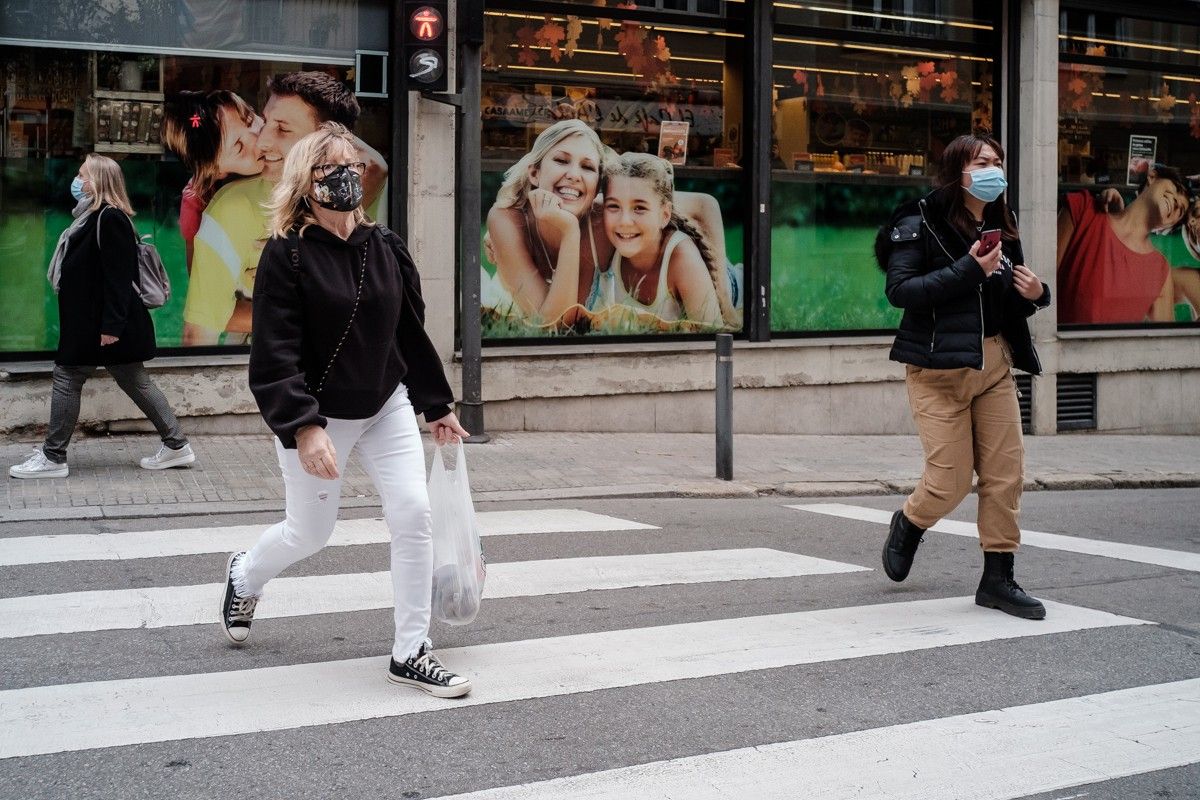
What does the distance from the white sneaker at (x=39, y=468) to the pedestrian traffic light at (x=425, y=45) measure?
3.81 meters

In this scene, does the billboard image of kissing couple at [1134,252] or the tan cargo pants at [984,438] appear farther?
the billboard image of kissing couple at [1134,252]

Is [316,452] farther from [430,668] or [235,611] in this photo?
[235,611]

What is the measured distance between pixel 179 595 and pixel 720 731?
114 inches

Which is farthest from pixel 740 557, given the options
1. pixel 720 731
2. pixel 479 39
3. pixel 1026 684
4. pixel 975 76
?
pixel 975 76

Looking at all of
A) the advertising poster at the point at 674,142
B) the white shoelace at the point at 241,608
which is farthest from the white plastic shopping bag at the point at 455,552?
the advertising poster at the point at 674,142

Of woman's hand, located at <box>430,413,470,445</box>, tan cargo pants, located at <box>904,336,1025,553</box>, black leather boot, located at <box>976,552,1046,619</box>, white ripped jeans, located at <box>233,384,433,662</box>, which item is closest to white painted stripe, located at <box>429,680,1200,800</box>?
white ripped jeans, located at <box>233,384,433,662</box>

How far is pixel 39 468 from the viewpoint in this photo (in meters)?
9.83

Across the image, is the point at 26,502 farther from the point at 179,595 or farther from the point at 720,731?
the point at 720,731

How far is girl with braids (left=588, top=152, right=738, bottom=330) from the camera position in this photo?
1362 cm

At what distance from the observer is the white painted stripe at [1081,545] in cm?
787

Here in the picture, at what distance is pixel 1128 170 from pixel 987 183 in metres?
11.5

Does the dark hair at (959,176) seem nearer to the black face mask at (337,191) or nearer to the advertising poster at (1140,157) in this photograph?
the black face mask at (337,191)

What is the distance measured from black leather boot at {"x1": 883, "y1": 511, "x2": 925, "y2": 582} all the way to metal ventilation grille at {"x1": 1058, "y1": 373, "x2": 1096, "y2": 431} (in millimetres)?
9910

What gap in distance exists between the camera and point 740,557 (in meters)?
7.70
